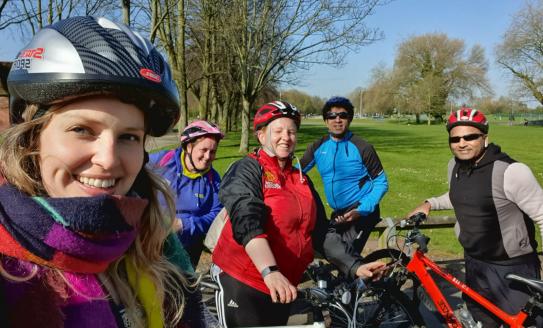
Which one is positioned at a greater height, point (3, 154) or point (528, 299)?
point (3, 154)

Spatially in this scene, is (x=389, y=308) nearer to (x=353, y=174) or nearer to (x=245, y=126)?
(x=353, y=174)

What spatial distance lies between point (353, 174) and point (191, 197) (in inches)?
71.9

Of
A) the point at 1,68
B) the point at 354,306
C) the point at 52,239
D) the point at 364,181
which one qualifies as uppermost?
the point at 1,68

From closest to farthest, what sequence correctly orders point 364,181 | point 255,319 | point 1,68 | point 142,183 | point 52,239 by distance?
point 52,239 < point 142,183 < point 1,68 < point 255,319 < point 364,181

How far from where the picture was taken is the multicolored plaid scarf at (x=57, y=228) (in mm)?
903

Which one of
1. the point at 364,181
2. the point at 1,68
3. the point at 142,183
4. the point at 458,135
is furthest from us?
the point at 364,181

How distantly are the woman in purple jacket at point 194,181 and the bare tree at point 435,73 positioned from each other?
241 feet

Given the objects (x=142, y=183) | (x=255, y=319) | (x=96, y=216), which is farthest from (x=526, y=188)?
(x=96, y=216)

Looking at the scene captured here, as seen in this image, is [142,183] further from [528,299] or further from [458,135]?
[528,299]

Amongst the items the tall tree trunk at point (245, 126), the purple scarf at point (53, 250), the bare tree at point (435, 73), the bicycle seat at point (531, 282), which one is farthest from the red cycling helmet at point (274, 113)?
the bare tree at point (435, 73)

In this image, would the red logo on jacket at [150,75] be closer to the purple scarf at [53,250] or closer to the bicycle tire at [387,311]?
the purple scarf at [53,250]

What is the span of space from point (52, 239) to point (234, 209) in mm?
1469

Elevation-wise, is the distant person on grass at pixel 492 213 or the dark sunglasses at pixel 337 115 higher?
the dark sunglasses at pixel 337 115

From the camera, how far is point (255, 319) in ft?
8.33
